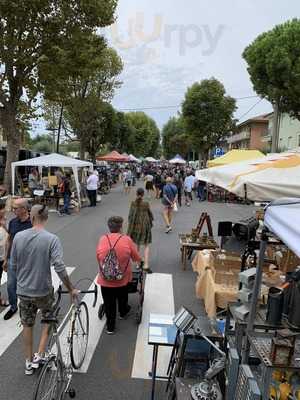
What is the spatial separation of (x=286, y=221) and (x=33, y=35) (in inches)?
768

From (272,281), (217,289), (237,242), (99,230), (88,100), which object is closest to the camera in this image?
(272,281)

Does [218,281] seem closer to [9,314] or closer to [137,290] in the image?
[137,290]

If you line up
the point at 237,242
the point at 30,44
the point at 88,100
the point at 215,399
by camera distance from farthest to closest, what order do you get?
the point at 88,100
the point at 30,44
the point at 237,242
the point at 215,399

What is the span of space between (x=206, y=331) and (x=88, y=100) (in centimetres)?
3453

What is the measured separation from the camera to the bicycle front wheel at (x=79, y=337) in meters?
4.32

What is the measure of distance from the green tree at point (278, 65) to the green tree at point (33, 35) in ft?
37.9

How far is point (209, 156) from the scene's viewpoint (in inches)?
1977

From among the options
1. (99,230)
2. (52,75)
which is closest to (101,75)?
(52,75)

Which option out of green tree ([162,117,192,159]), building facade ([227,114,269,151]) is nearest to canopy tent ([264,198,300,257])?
building facade ([227,114,269,151])

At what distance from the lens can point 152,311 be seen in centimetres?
633

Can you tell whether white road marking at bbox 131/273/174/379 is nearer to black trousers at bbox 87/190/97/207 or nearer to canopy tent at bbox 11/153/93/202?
canopy tent at bbox 11/153/93/202

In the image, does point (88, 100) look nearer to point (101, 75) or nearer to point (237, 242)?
point (101, 75)

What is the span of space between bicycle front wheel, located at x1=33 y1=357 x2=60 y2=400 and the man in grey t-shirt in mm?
670

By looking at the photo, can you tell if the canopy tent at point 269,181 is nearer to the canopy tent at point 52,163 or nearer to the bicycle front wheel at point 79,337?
the bicycle front wheel at point 79,337
